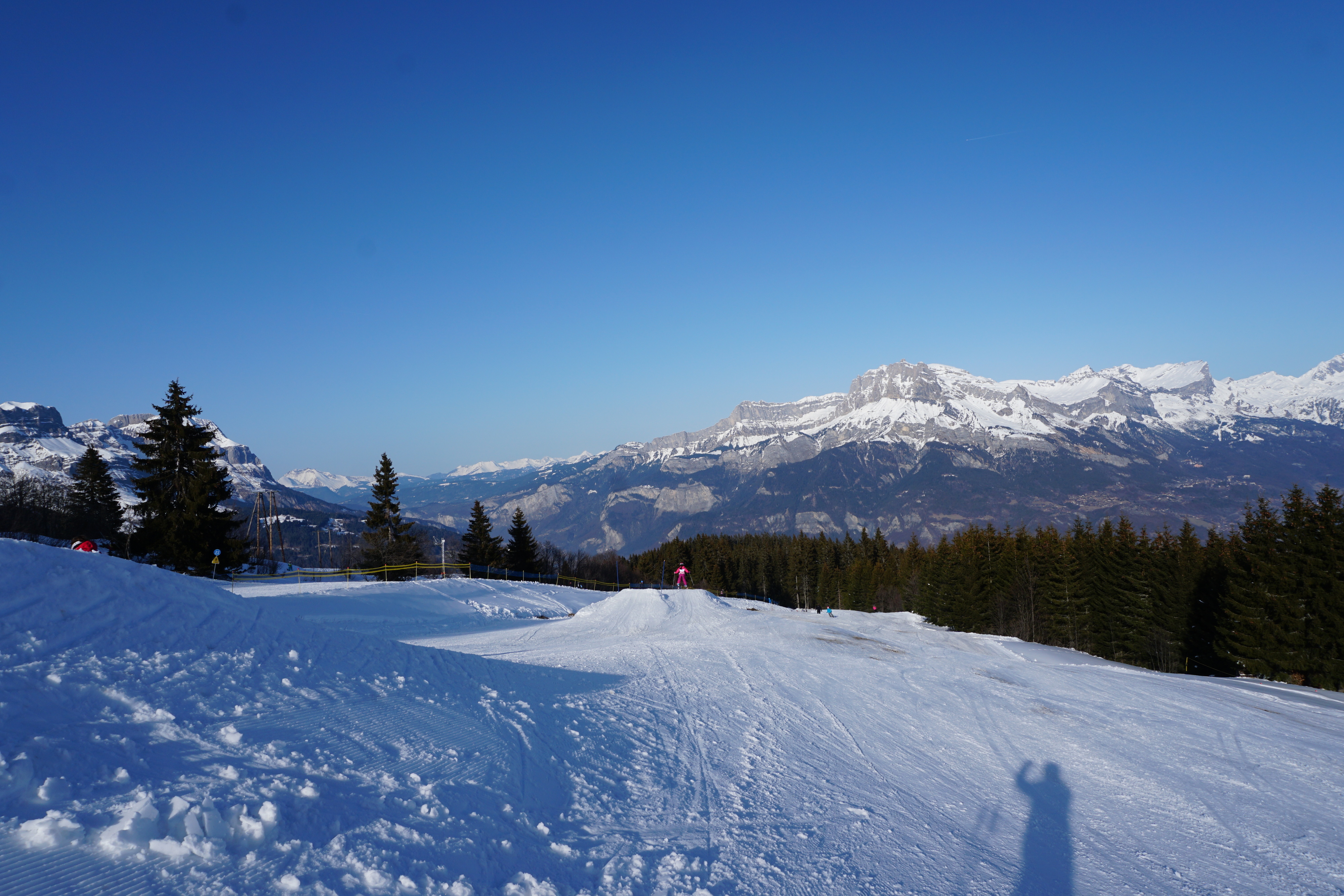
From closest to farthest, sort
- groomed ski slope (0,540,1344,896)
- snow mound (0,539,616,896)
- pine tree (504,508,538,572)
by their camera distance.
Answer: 1. snow mound (0,539,616,896)
2. groomed ski slope (0,540,1344,896)
3. pine tree (504,508,538,572)

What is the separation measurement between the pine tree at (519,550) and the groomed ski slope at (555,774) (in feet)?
179

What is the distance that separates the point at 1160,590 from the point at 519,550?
5517 centimetres

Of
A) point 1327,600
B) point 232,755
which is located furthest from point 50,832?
point 1327,600

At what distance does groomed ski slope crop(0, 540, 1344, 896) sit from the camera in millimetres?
4656

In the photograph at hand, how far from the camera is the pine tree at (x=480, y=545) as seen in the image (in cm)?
6375

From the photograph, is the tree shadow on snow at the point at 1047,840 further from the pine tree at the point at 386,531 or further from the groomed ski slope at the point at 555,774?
the pine tree at the point at 386,531

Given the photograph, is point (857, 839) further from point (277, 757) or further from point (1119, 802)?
point (277, 757)

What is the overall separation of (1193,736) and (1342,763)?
6.25ft

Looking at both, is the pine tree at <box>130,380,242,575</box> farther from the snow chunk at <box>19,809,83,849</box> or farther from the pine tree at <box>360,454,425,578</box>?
the snow chunk at <box>19,809,83,849</box>

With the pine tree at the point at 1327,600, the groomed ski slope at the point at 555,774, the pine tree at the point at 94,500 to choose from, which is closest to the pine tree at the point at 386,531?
the pine tree at the point at 94,500

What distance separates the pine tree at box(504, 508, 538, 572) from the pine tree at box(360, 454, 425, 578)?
9.55 metres

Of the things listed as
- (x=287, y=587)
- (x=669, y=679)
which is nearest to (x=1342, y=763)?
(x=669, y=679)

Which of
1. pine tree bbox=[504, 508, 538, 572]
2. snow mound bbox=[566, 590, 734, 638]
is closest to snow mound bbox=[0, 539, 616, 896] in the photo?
snow mound bbox=[566, 590, 734, 638]

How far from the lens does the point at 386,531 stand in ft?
184
